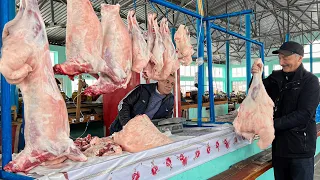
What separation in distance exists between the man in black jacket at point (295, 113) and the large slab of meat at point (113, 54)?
170 centimetres

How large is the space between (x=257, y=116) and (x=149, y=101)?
1250mm

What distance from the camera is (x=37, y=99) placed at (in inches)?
65.9

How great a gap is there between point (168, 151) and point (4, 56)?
1338 mm

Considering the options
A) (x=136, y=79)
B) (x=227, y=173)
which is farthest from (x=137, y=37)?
(x=136, y=79)

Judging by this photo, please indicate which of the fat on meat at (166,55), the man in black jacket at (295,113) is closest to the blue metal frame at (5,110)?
the fat on meat at (166,55)

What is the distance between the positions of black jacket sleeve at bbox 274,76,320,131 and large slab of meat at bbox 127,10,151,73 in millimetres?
1652

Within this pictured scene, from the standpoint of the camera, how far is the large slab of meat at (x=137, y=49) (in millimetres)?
2320

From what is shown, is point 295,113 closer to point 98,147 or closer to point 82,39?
point 98,147

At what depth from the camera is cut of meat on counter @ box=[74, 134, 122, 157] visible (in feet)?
6.79

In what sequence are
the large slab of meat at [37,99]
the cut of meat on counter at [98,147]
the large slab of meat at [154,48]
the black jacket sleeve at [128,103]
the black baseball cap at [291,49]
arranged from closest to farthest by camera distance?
1. the large slab of meat at [37,99]
2. the cut of meat on counter at [98,147]
3. the large slab of meat at [154,48]
4. the black baseball cap at [291,49]
5. the black jacket sleeve at [128,103]

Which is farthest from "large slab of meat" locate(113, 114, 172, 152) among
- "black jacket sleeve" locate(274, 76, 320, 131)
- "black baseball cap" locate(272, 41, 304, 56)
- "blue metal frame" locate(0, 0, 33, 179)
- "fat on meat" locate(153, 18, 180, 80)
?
"black baseball cap" locate(272, 41, 304, 56)

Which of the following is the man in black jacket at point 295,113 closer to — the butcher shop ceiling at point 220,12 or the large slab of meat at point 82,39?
the large slab of meat at point 82,39

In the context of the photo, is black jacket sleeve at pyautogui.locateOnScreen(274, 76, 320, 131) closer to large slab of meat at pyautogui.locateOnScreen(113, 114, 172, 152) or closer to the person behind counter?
the person behind counter

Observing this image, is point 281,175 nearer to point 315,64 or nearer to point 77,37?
point 77,37
